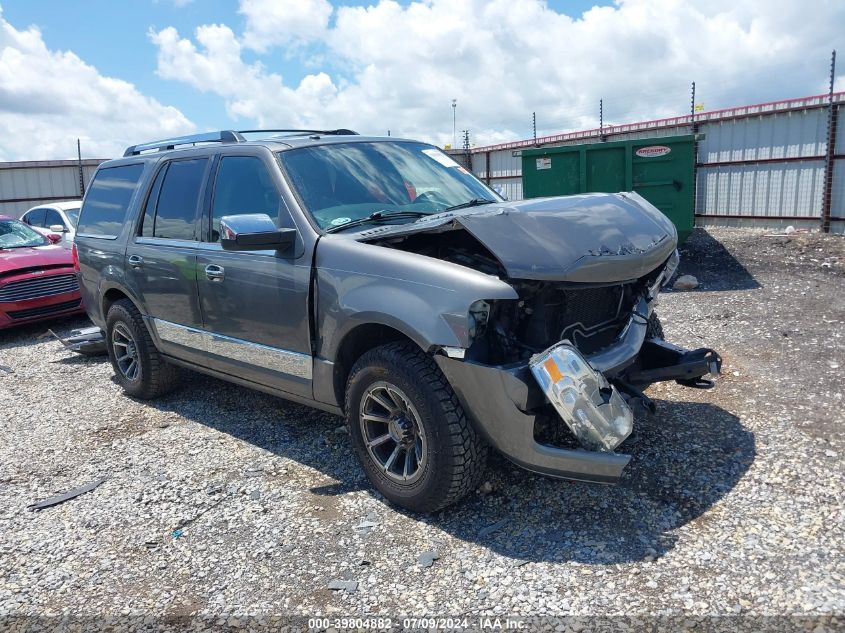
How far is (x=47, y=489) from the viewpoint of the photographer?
4.11 m

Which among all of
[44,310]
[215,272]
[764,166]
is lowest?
[44,310]

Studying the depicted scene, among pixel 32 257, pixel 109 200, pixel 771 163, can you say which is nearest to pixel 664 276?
pixel 109 200

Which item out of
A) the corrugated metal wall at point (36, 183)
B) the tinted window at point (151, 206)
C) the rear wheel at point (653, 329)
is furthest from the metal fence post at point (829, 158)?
the corrugated metal wall at point (36, 183)

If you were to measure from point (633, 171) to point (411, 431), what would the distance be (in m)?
8.70

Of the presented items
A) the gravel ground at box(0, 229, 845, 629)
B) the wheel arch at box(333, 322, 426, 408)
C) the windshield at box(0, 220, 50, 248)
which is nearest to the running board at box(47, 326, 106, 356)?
the gravel ground at box(0, 229, 845, 629)

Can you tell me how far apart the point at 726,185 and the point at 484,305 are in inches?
473

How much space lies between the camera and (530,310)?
3.29 metres

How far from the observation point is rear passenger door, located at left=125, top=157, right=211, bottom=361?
4.55 meters

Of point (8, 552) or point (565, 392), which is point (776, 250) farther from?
point (8, 552)

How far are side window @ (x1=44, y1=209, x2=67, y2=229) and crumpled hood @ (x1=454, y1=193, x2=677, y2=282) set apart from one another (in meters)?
10.4

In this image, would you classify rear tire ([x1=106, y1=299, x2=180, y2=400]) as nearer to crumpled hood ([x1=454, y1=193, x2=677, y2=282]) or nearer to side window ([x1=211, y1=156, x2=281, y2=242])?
side window ([x1=211, y1=156, x2=281, y2=242])

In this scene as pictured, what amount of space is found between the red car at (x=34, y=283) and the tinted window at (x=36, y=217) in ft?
9.19

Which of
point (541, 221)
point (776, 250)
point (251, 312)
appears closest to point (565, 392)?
point (541, 221)

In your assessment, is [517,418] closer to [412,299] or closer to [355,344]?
[412,299]
